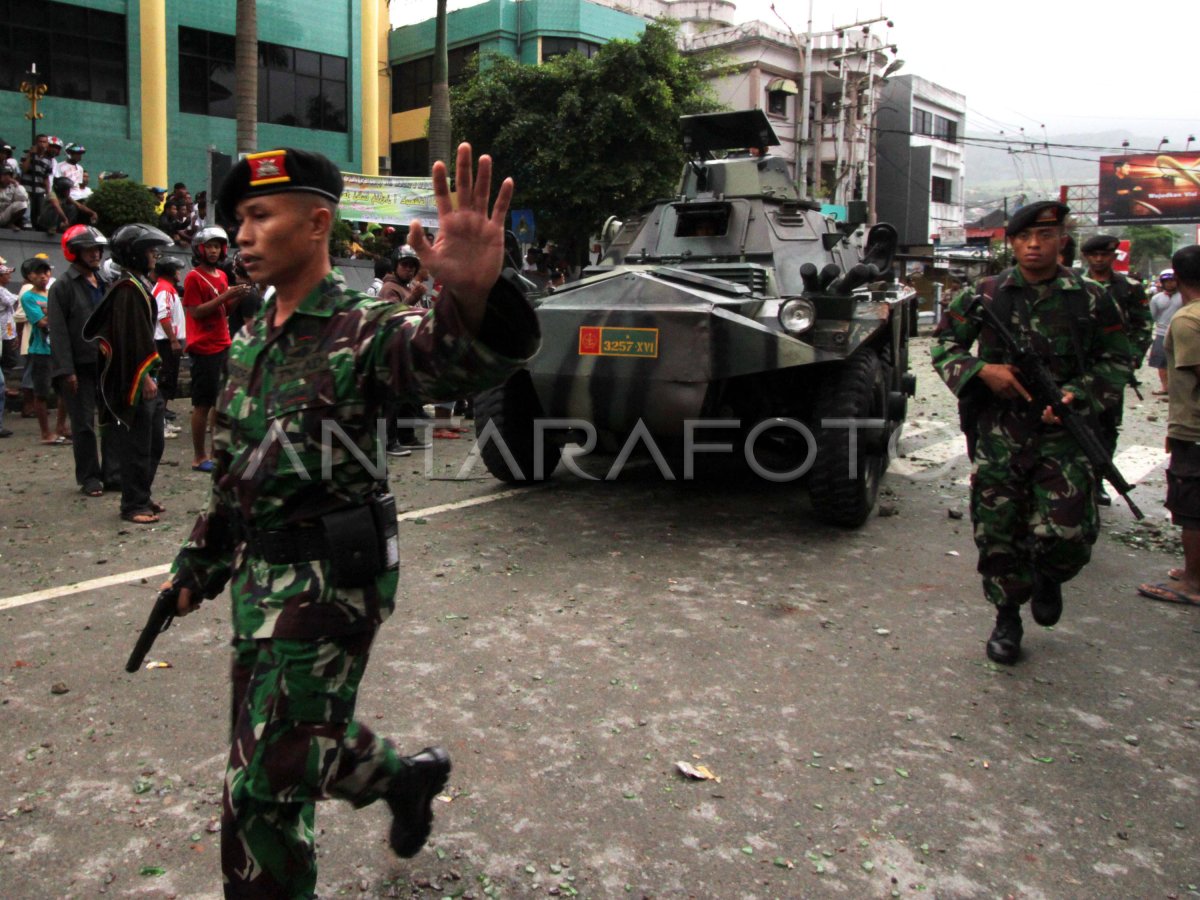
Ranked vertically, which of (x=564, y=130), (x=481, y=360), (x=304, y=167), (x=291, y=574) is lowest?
(x=291, y=574)

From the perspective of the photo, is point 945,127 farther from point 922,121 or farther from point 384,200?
point 384,200

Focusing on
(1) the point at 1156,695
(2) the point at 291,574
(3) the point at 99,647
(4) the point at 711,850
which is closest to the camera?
(2) the point at 291,574

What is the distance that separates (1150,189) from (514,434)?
4383 cm

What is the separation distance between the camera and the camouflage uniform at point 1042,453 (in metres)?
3.84

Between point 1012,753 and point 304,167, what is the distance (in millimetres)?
2607

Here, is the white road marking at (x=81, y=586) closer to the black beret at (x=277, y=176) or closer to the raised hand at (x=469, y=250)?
the black beret at (x=277, y=176)

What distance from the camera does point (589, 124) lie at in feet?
58.9

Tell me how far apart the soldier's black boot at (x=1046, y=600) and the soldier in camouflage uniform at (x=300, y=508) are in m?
2.77

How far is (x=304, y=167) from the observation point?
2100mm

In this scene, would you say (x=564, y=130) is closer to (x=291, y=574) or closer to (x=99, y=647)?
(x=99, y=647)

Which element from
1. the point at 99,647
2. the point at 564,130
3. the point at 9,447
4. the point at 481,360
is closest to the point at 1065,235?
the point at 481,360

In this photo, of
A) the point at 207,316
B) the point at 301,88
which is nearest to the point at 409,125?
the point at 301,88

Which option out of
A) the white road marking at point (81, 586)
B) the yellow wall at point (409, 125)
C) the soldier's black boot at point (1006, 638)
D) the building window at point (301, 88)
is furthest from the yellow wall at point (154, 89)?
the soldier's black boot at point (1006, 638)

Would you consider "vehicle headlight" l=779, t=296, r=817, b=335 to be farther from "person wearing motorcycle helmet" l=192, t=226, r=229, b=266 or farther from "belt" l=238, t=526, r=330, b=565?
"belt" l=238, t=526, r=330, b=565
